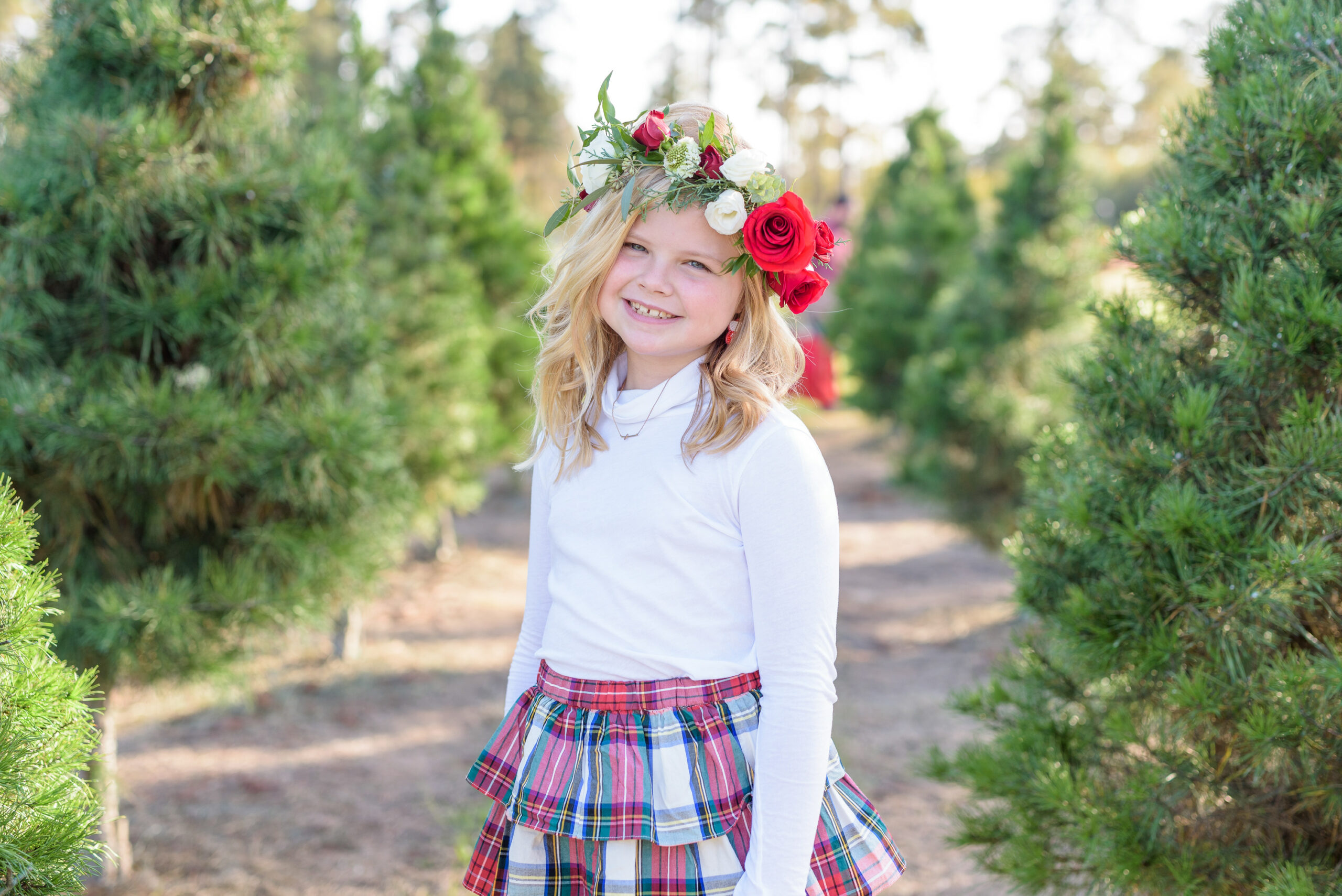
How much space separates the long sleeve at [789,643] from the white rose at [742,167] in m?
0.47

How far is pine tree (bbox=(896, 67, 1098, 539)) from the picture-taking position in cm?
607

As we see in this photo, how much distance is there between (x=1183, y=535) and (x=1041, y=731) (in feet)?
2.23

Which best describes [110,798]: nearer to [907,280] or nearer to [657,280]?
[657,280]

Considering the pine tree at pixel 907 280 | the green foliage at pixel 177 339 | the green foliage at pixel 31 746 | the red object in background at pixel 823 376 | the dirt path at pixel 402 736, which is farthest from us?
the red object in background at pixel 823 376

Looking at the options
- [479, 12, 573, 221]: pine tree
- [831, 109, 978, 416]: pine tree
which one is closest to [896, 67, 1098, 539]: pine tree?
[831, 109, 978, 416]: pine tree

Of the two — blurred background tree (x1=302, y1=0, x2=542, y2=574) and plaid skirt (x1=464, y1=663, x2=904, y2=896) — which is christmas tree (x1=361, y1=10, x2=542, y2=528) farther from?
plaid skirt (x1=464, y1=663, x2=904, y2=896)

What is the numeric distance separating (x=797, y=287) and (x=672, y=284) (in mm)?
246

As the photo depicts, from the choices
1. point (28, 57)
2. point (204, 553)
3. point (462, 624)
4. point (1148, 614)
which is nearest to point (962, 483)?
point (462, 624)

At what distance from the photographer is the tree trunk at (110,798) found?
9.39 feet

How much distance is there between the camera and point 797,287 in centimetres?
178

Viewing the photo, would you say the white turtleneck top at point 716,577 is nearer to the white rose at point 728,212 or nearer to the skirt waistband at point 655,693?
the skirt waistband at point 655,693

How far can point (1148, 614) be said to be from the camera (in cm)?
204

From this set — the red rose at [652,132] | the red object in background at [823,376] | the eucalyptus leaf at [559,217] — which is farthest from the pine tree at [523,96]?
the red rose at [652,132]

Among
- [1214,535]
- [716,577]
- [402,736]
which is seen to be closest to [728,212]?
[716,577]
